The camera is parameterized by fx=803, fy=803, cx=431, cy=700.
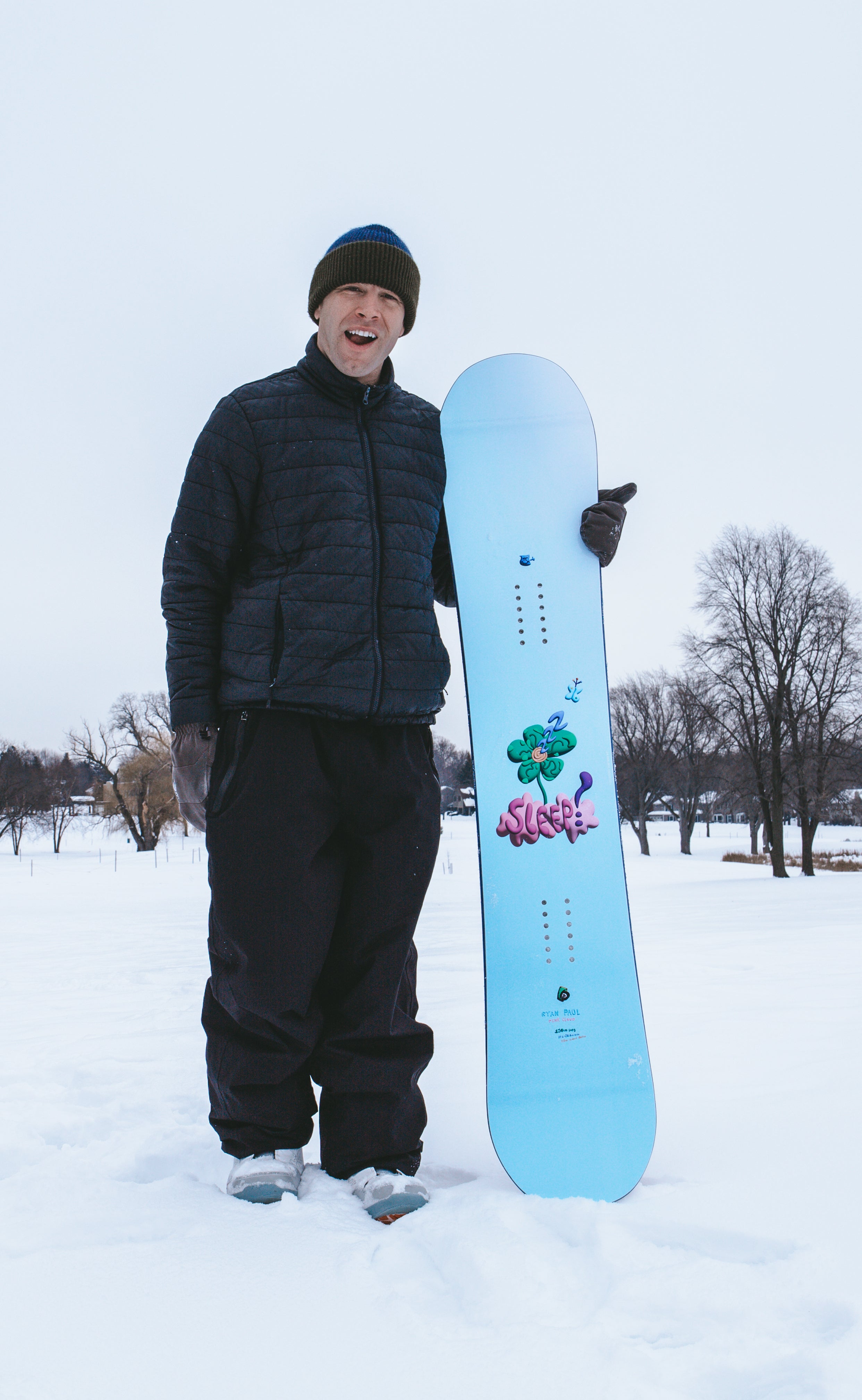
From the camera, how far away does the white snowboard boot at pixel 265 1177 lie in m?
1.39

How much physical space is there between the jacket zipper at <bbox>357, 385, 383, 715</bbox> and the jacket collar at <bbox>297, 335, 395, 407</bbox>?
11 mm

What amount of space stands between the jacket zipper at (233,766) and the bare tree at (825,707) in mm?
17372

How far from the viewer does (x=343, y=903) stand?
5.30ft

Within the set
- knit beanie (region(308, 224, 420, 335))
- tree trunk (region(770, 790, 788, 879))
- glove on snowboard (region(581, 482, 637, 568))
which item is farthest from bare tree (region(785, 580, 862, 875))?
knit beanie (region(308, 224, 420, 335))

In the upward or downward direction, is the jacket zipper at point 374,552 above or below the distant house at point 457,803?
above

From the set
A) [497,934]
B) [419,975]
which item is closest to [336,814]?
[497,934]

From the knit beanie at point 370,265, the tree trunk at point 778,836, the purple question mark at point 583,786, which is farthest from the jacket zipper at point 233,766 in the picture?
the tree trunk at point 778,836

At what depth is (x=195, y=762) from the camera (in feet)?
5.25

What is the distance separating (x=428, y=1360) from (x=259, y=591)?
1241 millimetres

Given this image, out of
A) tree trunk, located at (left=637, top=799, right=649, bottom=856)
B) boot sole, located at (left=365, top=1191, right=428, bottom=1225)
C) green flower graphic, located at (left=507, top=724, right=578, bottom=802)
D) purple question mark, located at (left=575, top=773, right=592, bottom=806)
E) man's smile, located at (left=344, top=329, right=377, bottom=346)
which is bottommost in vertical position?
tree trunk, located at (left=637, top=799, right=649, bottom=856)

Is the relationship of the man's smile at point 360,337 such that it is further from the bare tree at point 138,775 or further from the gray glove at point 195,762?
the bare tree at point 138,775

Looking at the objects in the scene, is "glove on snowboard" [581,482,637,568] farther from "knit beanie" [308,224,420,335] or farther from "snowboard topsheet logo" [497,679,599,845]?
"knit beanie" [308,224,420,335]

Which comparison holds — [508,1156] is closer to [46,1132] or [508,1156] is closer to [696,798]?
[46,1132]

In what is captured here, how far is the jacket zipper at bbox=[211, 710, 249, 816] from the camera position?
1542 millimetres
